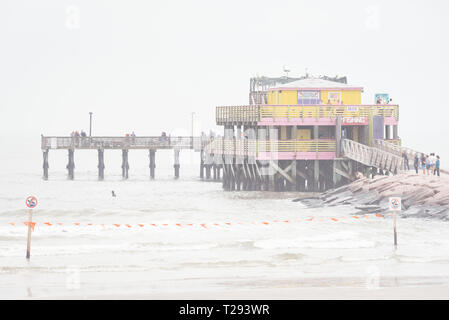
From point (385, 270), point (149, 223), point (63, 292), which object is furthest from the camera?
point (149, 223)

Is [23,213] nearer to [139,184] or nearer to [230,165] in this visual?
[230,165]

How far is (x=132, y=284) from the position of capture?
896 inches

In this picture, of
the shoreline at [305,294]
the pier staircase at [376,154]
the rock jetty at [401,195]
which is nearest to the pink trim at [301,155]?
the pier staircase at [376,154]

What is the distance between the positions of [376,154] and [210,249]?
2200 cm

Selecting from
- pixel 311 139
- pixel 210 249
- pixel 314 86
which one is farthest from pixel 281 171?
pixel 210 249

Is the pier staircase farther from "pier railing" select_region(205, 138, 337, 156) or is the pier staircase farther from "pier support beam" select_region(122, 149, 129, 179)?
"pier support beam" select_region(122, 149, 129, 179)

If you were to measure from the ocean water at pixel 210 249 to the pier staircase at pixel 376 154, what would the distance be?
14.6ft

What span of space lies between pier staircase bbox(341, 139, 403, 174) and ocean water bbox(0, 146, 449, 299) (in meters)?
4.44

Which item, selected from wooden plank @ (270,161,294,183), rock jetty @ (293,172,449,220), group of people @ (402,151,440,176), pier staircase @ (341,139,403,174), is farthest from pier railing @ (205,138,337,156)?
group of people @ (402,151,440,176)

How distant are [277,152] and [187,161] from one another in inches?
5317

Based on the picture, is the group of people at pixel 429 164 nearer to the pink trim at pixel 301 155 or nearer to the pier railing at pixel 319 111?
the pier railing at pixel 319 111

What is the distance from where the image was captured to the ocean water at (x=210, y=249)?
22969mm

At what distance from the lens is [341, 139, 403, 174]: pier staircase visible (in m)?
48.1
